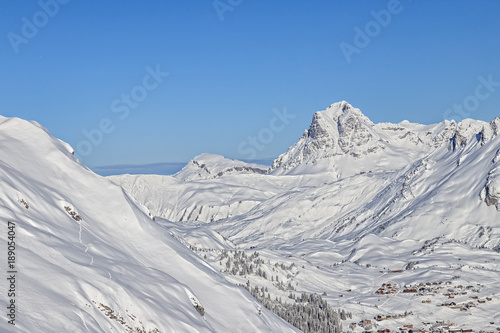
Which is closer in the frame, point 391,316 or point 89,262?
point 89,262

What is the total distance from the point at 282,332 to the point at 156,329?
33.4 metres

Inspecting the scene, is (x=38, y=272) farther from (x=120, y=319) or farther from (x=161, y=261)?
(x=161, y=261)

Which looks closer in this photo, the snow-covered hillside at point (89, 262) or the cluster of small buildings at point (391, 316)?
the snow-covered hillside at point (89, 262)

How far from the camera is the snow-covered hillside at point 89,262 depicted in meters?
47.3

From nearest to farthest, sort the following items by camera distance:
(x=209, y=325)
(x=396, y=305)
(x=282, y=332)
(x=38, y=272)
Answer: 1. (x=38, y=272)
2. (x=209, y=325)
3. (x=282, y=332)
4. (x=396, y=305)

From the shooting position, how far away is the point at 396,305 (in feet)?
582

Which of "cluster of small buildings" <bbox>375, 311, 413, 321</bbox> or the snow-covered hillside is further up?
"cluster of small buildings" <bbox>375, 311, 413, 321</bbox>

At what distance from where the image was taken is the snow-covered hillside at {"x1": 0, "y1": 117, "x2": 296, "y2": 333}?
47312 mm

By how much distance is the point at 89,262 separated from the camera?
60250mm

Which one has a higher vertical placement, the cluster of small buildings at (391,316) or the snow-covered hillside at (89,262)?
the cluster of small buildings at (391,316)

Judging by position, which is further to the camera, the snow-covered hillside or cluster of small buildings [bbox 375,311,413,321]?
cluster of small buildings [bbox 375,311,413,321]

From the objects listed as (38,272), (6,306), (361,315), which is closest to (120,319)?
(38,272)

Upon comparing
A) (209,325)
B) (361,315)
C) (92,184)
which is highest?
(361,315)

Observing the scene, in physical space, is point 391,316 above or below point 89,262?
above
